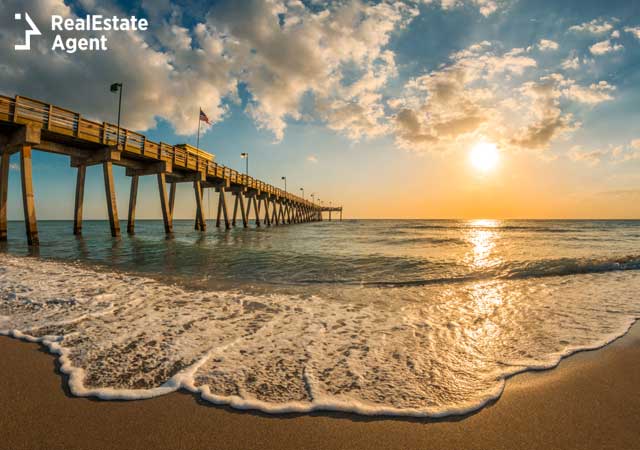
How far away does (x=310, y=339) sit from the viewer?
3328 millimetres

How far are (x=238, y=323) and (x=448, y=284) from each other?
5.10 metres

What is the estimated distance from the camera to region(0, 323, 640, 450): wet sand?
5.48 ft

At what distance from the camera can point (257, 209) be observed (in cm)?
4344

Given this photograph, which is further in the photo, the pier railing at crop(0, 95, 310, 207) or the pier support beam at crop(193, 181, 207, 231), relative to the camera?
the pier support beam at crop(193, 181, 207, 231)

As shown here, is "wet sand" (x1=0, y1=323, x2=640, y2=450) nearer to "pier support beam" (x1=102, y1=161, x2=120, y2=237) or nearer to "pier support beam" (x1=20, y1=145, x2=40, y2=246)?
"pier support beam" (x1=20, y1=145, x2=40, y2=246)

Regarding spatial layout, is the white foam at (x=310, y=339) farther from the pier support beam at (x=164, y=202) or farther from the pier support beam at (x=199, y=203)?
the pier support beam at (x=199, y=203)

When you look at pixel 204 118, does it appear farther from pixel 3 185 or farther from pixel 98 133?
pixel 3 185

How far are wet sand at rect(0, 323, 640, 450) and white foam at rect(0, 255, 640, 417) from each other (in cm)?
12

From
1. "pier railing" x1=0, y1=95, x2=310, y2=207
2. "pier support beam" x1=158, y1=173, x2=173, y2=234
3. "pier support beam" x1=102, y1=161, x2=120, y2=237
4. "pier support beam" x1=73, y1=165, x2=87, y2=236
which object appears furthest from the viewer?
"pier support beam" x1=158, y1=173, x2=173, y2=234

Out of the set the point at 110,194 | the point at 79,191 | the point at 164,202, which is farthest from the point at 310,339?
the point at 164,202

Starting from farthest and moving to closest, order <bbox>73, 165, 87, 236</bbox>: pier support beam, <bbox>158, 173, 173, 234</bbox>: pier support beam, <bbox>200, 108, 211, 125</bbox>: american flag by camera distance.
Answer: <bbox>200, 108, 211, 125</bbox>: american flag → <bbox>158, 173, 173, 234</bbox>: pier support beam → <bbox>73, 165, 87, 236</bbox>: pier support beam

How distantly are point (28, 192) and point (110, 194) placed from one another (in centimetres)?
471

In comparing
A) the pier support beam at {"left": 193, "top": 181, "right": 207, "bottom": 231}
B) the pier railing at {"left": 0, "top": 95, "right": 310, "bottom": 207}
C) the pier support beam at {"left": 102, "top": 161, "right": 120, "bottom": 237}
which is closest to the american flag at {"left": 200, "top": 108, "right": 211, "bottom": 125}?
the pier railing at {"left": 0, "top": 95, "right": 310, "bottom": 207}

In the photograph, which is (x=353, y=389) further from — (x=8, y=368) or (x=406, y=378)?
(x=8, y=368)
